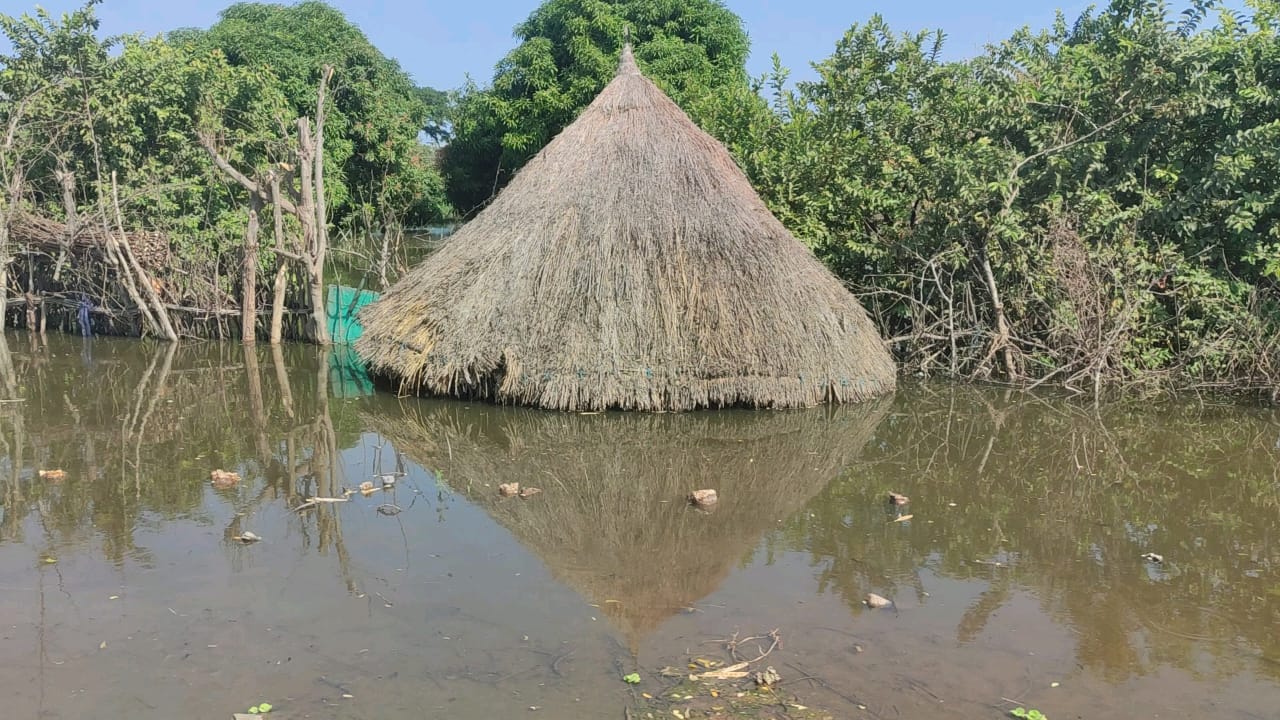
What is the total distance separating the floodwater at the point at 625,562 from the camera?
12.9 feet

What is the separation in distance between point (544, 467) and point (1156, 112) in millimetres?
7160

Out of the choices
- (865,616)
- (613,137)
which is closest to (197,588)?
(865,616)

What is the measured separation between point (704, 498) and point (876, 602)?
66.2 inches

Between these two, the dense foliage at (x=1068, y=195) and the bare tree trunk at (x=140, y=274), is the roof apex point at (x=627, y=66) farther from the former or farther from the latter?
the bare tree trunk at (x=140, y=274)

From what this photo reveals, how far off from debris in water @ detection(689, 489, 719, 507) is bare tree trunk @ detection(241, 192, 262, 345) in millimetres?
8268

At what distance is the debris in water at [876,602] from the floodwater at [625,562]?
1.9 inches

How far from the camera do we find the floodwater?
155 inches

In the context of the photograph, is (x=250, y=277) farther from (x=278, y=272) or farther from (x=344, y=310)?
(x=344, y=310)

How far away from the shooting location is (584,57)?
2167 cm

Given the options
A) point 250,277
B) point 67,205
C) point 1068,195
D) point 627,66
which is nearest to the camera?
point 1068,195

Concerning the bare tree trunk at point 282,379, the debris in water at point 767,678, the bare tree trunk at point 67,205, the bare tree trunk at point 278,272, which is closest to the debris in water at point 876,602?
the debris in water at point 767,678

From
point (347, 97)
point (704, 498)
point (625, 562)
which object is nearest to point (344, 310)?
point (704, 498)

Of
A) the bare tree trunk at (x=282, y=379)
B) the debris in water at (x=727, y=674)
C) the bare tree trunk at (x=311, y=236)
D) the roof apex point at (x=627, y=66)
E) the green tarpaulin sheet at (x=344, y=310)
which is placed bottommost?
the debris in water at (x=727, y=674)

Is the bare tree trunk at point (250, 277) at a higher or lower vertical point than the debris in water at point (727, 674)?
higher
